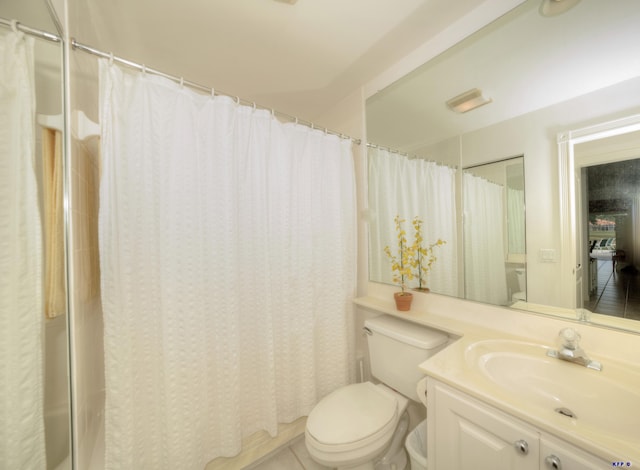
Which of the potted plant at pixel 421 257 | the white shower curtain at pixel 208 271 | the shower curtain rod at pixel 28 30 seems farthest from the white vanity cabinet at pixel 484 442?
the shower curtain rod at pixel 28 30

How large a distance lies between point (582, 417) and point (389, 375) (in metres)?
0.76

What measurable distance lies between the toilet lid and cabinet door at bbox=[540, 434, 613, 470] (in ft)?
2.12

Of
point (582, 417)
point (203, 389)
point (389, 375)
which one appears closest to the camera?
point (582, 417)

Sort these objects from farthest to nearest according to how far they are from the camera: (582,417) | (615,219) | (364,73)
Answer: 1. (364,73)
2. (615,219)
3. (582,417)

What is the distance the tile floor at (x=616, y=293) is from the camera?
861 mm

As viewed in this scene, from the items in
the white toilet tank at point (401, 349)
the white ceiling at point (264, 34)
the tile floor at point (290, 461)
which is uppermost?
the white ceiling at point (264, 34)

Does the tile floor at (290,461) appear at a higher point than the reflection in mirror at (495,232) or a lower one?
lower

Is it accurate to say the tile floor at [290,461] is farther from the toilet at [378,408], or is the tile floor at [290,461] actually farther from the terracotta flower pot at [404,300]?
the terracotta flower pot at [404,300]

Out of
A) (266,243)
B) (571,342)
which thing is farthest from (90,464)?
(571,342)

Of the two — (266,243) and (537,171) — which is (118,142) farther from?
(537,171)

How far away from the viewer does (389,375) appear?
132cm

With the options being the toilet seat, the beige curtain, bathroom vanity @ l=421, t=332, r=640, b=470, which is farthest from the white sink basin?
the beige curtain

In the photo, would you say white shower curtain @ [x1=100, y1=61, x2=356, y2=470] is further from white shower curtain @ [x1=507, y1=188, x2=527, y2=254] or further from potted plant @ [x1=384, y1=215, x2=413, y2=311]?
white shower curtain @ [x1=507, y1=188, x2=527, y2=254]

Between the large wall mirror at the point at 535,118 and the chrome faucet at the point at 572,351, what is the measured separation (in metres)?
0.13
